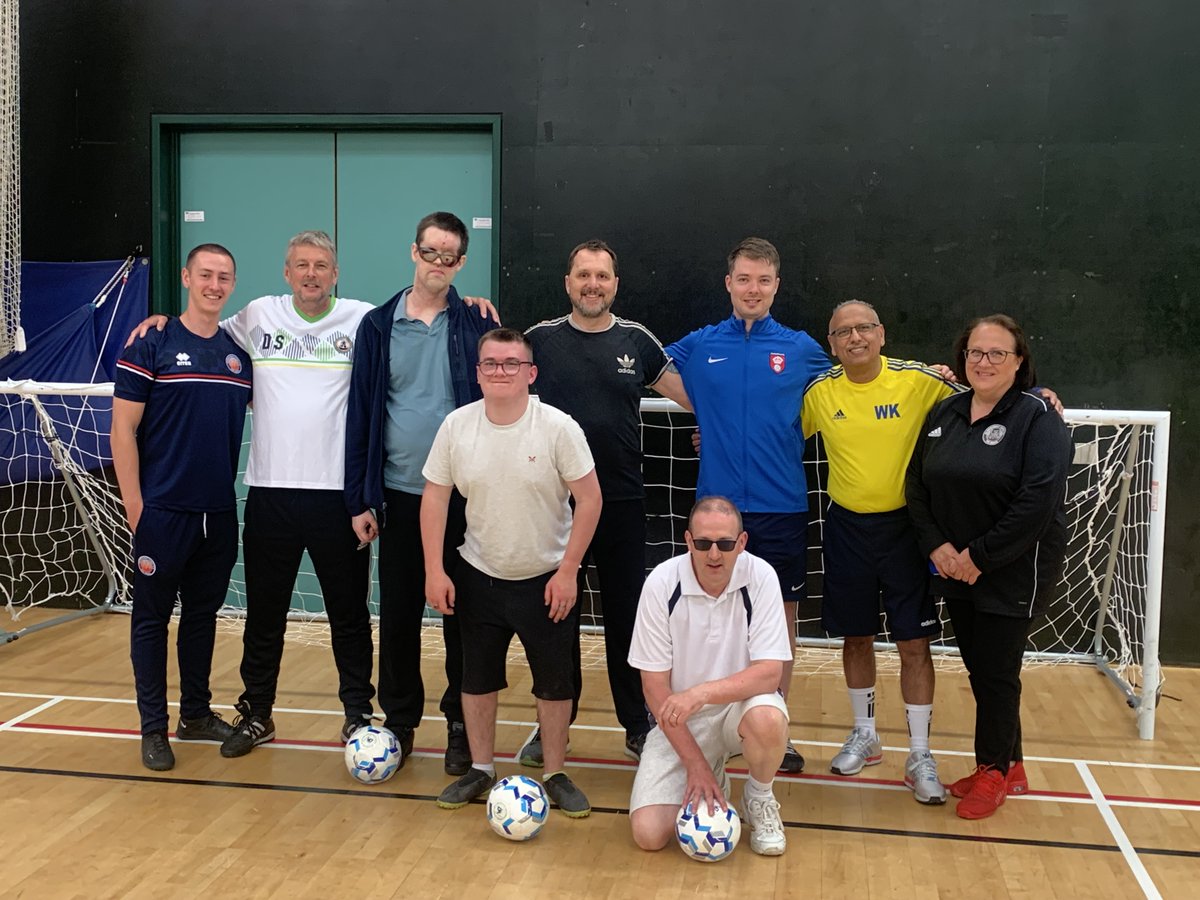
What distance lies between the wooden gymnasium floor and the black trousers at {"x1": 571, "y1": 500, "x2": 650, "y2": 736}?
0.37m

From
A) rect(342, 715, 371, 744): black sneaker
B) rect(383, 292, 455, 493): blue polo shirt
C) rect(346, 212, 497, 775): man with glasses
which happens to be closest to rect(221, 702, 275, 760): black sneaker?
rect(342, 715, 371, 744): black sneaker

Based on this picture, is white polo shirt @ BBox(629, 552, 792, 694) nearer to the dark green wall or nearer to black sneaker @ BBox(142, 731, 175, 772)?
black sneaker @ BBox(142, 731, 175, 772)

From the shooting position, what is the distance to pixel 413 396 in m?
4.00

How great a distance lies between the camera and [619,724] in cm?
475

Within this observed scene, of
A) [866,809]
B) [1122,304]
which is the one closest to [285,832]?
[866,809]

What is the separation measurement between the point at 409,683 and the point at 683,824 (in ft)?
4.19

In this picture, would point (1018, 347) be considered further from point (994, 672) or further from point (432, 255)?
point (432, 255)

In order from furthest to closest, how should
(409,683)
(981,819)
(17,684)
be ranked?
(17,684) → (409,683) → (981,819)

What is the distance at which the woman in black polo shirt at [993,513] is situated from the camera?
3.64 m

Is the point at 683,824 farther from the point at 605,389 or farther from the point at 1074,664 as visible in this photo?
the point at 1074,664

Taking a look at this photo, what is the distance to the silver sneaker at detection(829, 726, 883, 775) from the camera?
4.24 m

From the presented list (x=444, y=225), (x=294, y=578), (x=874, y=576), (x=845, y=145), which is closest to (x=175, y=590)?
(x=294, y=578)

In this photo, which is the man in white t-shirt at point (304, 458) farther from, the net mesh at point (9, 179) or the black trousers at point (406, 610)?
the net mesh at point (9, 179)

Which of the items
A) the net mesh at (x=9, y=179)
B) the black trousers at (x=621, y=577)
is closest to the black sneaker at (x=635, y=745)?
the black trousers at (x=621, y=577)
